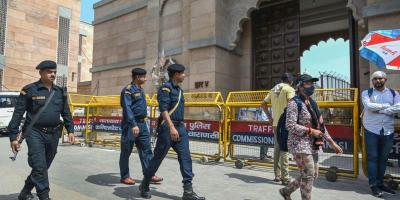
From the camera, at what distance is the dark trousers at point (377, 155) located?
5309mm

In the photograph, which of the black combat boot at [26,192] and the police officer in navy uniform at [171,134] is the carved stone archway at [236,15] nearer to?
the police officer in navy uniform at [171,134]

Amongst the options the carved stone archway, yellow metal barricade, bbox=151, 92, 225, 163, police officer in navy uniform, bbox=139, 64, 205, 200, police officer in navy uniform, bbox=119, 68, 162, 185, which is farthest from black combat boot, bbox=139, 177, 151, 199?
the carved stone archway

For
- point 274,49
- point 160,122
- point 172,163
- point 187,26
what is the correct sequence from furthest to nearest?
point 187,26 → point 274,49 → point 172,163 → point 160,122

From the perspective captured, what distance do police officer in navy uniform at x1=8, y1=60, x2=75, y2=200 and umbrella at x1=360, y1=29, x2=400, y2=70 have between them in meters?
5.27

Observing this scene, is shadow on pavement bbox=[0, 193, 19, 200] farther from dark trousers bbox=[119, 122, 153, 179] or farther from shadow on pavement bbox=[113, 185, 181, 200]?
dark trousers bbox=[119, 122, 153, 179]

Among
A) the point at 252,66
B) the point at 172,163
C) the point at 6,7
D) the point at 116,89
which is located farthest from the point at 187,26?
the point at 6,7

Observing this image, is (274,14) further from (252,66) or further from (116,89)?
(116,89)

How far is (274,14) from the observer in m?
14.3

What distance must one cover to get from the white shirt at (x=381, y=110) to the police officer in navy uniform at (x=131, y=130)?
141 inches

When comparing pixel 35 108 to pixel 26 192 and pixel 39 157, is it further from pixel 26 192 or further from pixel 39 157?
pixel 26 192

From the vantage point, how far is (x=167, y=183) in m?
5.82

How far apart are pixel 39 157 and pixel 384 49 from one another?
5.79 m

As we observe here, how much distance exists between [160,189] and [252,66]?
33.5ft

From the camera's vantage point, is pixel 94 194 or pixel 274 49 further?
pixel 274 49
